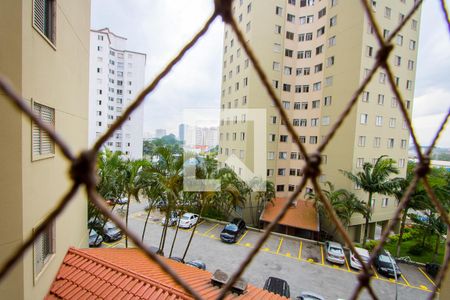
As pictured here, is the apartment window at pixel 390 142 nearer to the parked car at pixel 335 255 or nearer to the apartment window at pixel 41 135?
the parked car at pixel 335 255

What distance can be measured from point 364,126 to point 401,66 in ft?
17.2

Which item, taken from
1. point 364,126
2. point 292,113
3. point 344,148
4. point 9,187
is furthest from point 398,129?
point 9,187

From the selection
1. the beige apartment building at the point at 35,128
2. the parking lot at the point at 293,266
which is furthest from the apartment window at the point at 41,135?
the parking lot at the point at 293,266

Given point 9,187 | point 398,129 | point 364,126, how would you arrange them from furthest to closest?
1. point 398,129
2. point 364,126
3. point 9,187

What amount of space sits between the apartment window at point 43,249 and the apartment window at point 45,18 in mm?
2904

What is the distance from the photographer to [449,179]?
13156 mm

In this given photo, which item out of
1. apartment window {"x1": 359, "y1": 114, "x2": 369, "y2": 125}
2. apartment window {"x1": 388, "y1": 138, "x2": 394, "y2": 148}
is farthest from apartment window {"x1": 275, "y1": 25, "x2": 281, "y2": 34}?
apartment window {"x1": 388, "y1": 138, "x2": 394, "y2": 148}

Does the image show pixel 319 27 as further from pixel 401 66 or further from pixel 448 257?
pixel 448 257

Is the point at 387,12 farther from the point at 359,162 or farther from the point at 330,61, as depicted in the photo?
the point at 359,162

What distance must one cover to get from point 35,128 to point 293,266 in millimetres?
11928

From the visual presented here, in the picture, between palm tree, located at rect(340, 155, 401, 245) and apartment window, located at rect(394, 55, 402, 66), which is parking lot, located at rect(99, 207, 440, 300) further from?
apartment window, located at rect(394, 55, 402, 66)

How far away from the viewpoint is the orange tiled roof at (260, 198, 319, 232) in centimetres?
1476

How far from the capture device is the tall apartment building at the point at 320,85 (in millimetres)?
14969

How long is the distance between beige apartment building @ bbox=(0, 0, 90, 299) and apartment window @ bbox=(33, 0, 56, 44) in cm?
1
